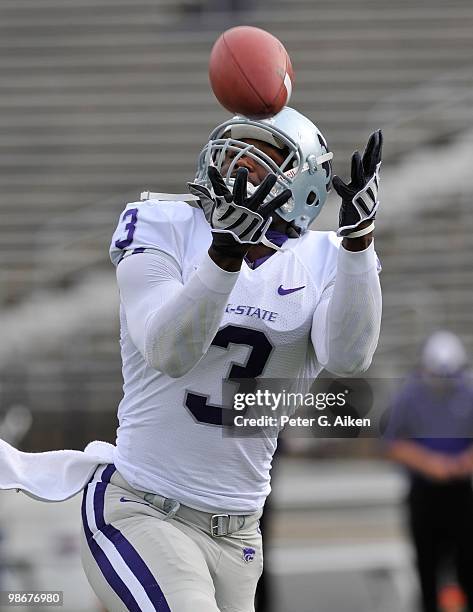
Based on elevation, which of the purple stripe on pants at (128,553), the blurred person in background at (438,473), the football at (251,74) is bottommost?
the blurred person in background at (438,473)

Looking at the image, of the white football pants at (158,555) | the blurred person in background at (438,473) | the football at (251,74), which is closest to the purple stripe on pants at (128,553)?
the white football pants at (158,555)

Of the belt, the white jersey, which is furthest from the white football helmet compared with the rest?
the belt

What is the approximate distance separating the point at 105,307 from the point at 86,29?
8.33ft

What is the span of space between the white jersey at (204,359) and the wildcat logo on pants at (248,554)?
10cm

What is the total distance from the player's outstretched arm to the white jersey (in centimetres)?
1

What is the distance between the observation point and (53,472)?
10.5 feet

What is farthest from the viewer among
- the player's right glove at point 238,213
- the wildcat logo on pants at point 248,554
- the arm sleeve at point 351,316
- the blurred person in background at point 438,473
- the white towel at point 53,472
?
the blurred person in background at point 438,473

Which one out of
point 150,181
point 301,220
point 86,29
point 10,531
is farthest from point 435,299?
point 301,220

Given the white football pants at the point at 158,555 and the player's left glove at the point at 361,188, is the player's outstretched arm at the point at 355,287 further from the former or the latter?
the white football pants at the point at 158,555

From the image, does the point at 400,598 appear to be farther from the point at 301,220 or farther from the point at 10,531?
the point at 301,220

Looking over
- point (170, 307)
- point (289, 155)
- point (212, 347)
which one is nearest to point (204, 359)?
point (212, 347)

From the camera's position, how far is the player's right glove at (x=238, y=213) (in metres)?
2.59

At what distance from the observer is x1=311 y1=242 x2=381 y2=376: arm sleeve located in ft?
9.17

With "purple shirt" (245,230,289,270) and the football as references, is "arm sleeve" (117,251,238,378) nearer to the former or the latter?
"purple shirt" (245,230,289,270)
